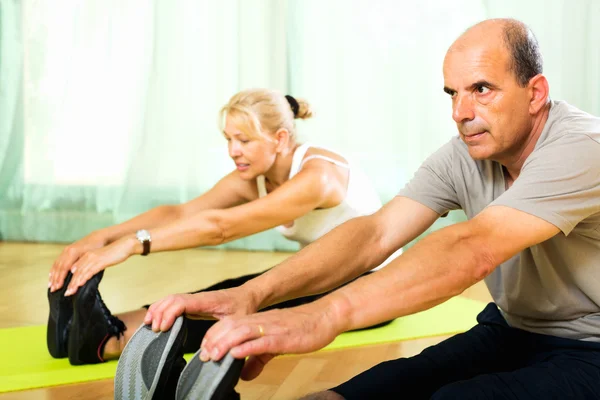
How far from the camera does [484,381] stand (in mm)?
1343

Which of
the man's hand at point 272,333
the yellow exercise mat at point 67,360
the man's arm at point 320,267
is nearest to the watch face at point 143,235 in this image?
the yellow exercise mat at point 67,360

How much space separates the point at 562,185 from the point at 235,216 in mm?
1200

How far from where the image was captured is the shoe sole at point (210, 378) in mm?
1070

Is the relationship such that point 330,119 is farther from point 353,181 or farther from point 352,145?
point 353,181

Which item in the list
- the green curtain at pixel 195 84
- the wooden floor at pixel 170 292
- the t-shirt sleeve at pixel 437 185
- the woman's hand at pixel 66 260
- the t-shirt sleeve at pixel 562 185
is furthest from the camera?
the green curtain at pixel 195 84

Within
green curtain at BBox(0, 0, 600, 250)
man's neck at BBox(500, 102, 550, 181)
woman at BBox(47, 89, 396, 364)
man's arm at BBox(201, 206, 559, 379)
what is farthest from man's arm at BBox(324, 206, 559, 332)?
green curtain at BBox(0, 0, 600, 250)

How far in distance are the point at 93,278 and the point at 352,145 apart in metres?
2.50

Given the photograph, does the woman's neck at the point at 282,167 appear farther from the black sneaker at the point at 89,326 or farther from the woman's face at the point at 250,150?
the black sneaker at the point at 89,326

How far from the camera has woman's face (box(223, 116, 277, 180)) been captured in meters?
2.59

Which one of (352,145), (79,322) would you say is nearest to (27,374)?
(79,322)

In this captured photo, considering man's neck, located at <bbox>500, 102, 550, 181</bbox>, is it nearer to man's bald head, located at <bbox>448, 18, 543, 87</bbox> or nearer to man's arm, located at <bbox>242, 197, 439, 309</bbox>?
man's bald head, located at <bbox>448, 18, 543, 87</bbox>

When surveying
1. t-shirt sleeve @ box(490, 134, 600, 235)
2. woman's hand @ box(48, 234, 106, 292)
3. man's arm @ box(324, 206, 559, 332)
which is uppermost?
t-shirt sleeve @ box(490, 134, 600, 235)

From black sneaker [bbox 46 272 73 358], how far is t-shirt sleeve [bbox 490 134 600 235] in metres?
1.34

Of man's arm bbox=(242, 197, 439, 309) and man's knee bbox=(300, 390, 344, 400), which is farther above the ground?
man's arm bbox=(242, 197, 439, 309)
